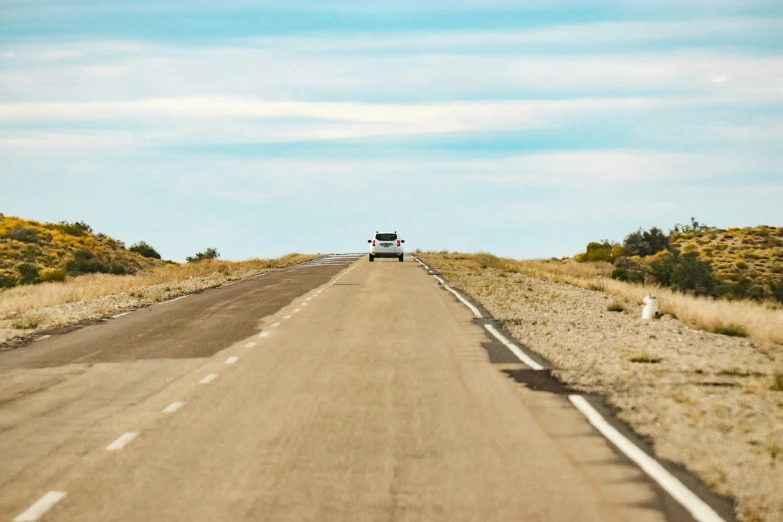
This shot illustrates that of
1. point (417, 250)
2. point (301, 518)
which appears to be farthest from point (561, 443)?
point (417, 250)

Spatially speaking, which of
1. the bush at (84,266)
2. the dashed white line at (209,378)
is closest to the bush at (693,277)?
the bush at (84,266)

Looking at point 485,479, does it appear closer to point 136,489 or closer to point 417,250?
point 136,489

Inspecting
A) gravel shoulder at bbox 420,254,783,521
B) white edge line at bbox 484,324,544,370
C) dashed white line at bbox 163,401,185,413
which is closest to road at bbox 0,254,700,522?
dashed white line at bbox 163,401,185,413

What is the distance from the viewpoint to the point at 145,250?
101938 millimetres

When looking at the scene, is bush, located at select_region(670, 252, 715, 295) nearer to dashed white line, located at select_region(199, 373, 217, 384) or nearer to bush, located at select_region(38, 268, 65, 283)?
bush, located at select_region(38, 268, 65, 283)

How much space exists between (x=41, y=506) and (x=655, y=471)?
460 centimetres

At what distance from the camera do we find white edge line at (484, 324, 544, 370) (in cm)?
1397

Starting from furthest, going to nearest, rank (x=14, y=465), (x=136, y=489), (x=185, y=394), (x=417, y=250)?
1. (x=417, y=250)
2. (x=185, y=394)
3. (x=14, y=465)
4. (x=136, y=489)

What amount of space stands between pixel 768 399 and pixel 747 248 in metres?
72.6

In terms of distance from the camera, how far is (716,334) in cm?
1866

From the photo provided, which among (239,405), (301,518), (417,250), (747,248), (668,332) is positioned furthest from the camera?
(417,250)

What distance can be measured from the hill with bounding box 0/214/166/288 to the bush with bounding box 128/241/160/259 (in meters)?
1.81

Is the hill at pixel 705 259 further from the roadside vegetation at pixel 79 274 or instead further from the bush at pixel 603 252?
the roadside vegetation at pixel 79 274

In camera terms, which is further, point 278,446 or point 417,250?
point 417,250
